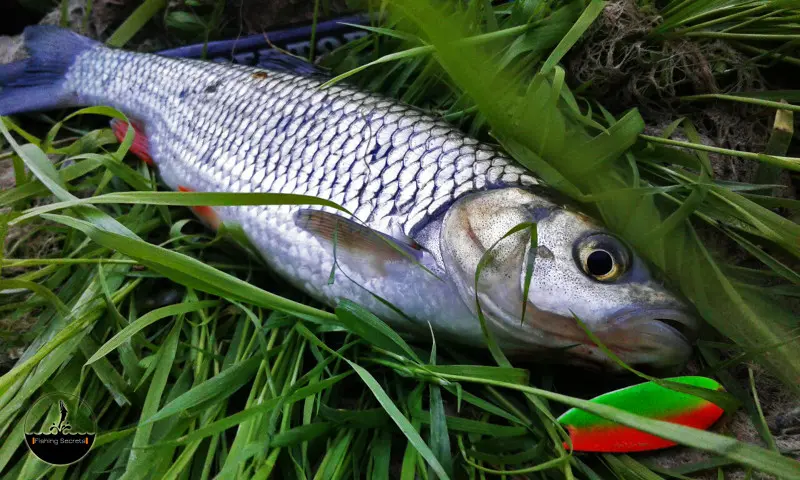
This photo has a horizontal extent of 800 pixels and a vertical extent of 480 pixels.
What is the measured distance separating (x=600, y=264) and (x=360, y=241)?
544mm

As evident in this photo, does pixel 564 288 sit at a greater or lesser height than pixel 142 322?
greater

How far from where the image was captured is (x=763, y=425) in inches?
42.0

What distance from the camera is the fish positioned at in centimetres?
109

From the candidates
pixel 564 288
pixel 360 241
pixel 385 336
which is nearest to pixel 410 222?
pixel 360 241

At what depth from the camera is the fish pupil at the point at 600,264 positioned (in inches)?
43.0

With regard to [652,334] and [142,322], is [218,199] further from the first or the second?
[652,334]

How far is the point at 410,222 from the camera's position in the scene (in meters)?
1.25

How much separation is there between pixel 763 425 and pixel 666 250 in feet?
1.31

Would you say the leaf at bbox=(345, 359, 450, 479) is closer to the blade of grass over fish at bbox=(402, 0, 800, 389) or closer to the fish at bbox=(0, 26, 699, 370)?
the fish at bbox=(0, 26, 699, 370)

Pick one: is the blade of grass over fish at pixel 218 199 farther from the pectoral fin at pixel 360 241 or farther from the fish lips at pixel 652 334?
the fish lips at pixel 652 334

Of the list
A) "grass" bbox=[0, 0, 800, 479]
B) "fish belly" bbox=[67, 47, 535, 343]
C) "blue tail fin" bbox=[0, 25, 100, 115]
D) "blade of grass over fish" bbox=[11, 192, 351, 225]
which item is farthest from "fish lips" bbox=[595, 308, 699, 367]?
"blue tail fin" bbox=[0, 25, 100, 115]

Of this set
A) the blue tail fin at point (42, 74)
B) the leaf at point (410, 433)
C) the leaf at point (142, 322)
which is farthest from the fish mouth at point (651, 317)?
the blue tail fin at point (42, 74)

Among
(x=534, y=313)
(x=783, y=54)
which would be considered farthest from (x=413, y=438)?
(x=783, y=54)

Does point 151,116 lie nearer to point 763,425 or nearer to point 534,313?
point 534,313
